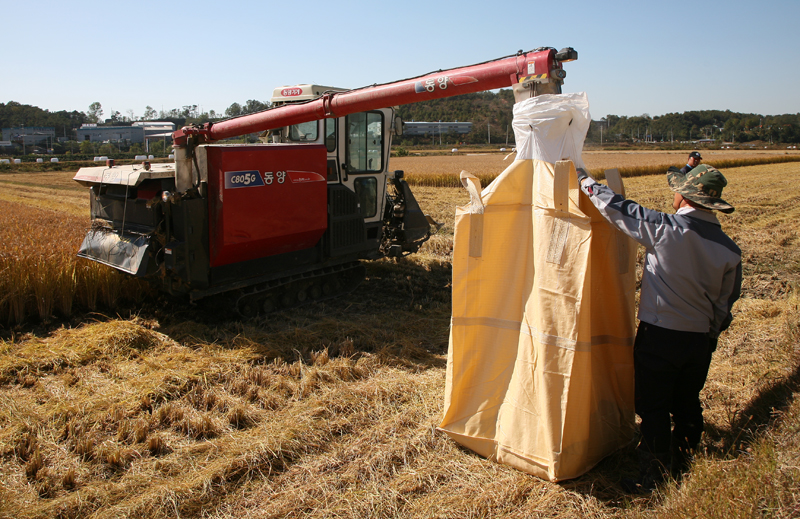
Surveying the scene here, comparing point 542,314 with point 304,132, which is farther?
point 304,132

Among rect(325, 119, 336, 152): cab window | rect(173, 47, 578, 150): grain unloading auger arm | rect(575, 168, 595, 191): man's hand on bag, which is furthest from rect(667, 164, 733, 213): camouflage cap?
rect(325, 119, 336, 152): cab window

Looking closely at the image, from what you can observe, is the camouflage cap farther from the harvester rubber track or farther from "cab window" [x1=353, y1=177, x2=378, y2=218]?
"cab window" [x1=353, y1=177, x2=378, y2=218]

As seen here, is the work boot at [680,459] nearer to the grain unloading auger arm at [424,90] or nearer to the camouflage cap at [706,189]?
the camouflage cap at [706,189]

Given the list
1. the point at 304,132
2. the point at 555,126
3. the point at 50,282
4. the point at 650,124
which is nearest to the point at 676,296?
the point at 555,126

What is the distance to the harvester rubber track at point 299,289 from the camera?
21.6 ft

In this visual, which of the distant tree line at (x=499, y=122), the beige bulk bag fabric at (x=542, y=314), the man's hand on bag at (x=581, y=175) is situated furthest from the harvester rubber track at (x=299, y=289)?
the distant tree line at (x=499, y=122)

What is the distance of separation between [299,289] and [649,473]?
198 inches

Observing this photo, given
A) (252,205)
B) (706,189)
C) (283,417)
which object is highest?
(706,189)

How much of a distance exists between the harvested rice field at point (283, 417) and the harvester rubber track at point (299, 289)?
0.20 m

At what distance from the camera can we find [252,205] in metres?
5.94

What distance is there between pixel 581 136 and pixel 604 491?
2117mm

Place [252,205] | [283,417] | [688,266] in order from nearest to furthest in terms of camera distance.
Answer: [688,266]
[283,417]
[252,205]

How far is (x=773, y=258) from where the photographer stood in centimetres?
891

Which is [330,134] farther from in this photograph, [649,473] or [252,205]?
[649,473]
